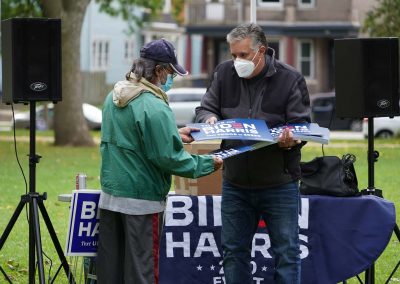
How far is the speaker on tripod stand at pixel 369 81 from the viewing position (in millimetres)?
7496

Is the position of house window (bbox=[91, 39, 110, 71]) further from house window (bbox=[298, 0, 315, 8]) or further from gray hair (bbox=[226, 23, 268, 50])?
gray hair (bbox=[226, 23, 268, 50])

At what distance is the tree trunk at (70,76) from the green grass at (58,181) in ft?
Answer: 1.87

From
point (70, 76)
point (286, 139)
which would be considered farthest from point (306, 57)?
point (286, 139)

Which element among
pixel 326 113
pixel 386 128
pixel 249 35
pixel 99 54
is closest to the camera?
pixel 249 35

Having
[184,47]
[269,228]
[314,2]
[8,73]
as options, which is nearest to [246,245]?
[269,228]

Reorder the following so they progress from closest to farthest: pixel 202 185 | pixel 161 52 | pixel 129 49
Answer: pixel 161 52 < pixel 202 185 < pixel 129 49

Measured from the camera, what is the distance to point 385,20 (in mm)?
27797

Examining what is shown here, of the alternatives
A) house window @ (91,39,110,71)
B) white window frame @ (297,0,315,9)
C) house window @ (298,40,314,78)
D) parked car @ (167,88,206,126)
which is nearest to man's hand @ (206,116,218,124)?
parked car @ (167,88,206,126)

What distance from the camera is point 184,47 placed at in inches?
2169

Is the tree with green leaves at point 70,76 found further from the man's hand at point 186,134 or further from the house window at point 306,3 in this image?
the house window at point 306,3

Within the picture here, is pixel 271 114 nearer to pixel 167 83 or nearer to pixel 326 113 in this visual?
pixel 167 83

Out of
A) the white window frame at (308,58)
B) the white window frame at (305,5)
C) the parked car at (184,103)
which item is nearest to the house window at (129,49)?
the white window frame at (308,58)

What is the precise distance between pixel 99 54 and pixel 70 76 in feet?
92.5

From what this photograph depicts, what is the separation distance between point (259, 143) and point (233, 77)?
0.51 metres
